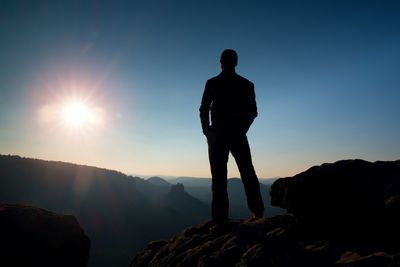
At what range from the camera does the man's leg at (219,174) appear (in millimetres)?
7652

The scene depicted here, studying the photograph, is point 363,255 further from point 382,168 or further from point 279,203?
point 279,203

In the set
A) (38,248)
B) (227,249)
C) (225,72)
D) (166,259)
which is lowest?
(38,248)

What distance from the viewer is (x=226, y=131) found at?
25.4 feet

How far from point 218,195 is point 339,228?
3.36m

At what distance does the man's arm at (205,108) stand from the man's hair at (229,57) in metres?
0.70

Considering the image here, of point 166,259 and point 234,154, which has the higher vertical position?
point 234,154

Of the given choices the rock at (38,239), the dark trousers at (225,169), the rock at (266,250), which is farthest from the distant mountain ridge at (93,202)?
the dark trousers at (225,169)

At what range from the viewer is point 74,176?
571ft

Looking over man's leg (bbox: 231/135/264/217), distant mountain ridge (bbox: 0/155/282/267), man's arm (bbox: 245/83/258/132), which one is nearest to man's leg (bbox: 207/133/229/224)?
man's leg (bbox: 231/135/264/217)

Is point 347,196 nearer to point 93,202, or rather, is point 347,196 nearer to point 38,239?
point 38,239

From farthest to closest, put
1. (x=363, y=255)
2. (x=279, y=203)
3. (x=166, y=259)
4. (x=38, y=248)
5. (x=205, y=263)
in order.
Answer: (x=38, y=248) → (x=166, y=259) → (x=279, y=203) → (x=205, y=263) → (x=363, y=255)

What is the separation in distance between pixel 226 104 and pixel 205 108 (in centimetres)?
53

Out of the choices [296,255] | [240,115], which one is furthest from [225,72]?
[296,255]

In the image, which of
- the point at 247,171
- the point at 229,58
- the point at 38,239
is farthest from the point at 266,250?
the point at 38,239
